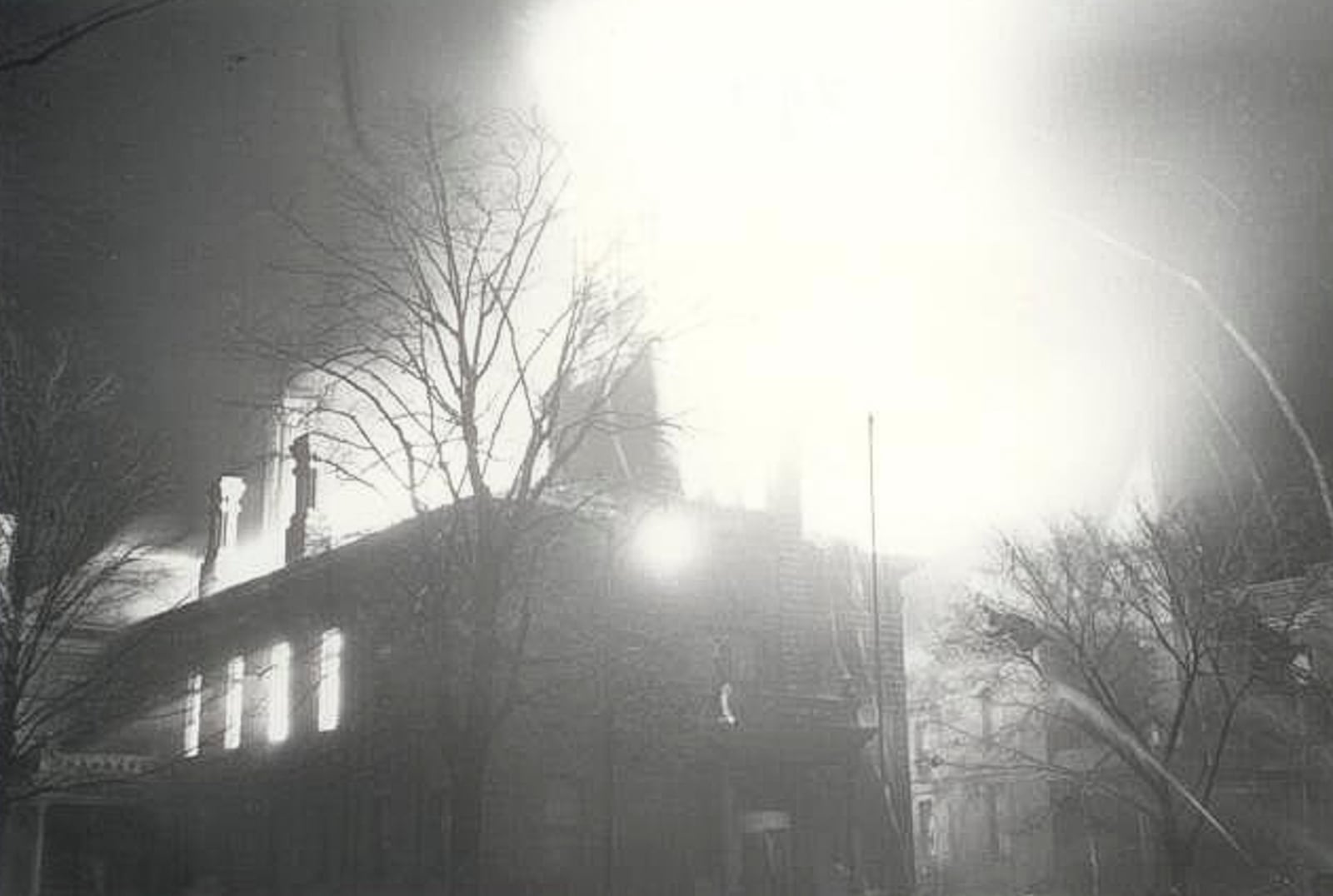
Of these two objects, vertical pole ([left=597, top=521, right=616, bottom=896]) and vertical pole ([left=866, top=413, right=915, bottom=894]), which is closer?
vertical pole ([left=597, top=521, right=616, bottom=896])

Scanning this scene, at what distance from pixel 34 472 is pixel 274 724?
37.1ft

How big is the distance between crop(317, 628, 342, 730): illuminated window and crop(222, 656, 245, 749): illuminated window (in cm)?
434

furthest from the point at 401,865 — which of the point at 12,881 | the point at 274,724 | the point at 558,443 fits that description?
the point at 12,881

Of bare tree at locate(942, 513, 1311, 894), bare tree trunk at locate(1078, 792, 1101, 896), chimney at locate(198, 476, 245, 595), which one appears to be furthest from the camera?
chimney at locate(198, 476, 245, 595)

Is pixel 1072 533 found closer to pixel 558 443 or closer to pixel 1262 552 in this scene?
pixel 1262 552

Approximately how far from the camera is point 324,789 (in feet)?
88.3

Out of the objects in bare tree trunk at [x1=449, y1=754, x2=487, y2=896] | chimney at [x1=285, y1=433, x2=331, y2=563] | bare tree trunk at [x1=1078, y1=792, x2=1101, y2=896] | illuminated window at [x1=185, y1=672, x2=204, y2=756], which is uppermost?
chimney at [x1=285, y1=433, x2=331, y2=563]

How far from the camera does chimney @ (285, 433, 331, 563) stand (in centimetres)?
3422

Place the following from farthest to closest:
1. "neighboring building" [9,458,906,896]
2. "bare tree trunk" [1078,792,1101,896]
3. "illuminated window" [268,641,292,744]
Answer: "bare tree trunk" [1078,792,1101,896], "illuminated window" [268,641,292,744], "neighboring building" [9,458,906,896]

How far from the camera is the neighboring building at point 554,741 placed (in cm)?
2388

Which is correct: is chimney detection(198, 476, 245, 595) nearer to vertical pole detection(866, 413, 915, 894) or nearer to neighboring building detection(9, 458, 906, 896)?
neighboring building detection(9, 458, 906, 896)

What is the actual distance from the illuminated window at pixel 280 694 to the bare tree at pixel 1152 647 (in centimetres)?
1529

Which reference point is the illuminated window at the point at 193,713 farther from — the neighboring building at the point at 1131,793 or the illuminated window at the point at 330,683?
the neighboring building at the point at 1131,793

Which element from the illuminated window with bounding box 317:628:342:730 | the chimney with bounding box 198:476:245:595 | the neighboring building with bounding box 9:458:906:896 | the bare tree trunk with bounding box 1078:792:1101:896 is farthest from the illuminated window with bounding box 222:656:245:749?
the bare tree trunk with bounding box 1078:792:1101:896
